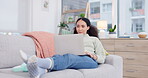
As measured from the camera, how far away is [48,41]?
2.27 m

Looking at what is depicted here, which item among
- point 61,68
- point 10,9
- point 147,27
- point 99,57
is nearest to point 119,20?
point 147,27

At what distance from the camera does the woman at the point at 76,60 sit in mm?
1290

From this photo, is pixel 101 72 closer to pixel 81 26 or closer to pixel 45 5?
pixel 81 26

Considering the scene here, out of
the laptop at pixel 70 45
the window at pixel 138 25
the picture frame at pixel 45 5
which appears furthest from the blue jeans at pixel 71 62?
the picture frame at pixel 45 5

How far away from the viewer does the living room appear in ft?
10.2

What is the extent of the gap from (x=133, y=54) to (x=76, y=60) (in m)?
1.69

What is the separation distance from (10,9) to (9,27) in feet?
1.30

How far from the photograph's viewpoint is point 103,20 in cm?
400

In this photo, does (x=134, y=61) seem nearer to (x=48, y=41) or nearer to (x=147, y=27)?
(x=147, y=27)

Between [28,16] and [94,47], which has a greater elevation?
[28,16]

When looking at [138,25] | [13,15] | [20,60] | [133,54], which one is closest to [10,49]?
[20,60]

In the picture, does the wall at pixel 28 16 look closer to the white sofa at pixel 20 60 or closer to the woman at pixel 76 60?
the white sofa at pixel 20 60

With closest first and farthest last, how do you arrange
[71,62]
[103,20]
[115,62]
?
1. [71,62]
2. [115,62]
3. [103,20]

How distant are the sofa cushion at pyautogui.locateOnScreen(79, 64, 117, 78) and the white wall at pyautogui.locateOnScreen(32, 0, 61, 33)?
2.75 metres
